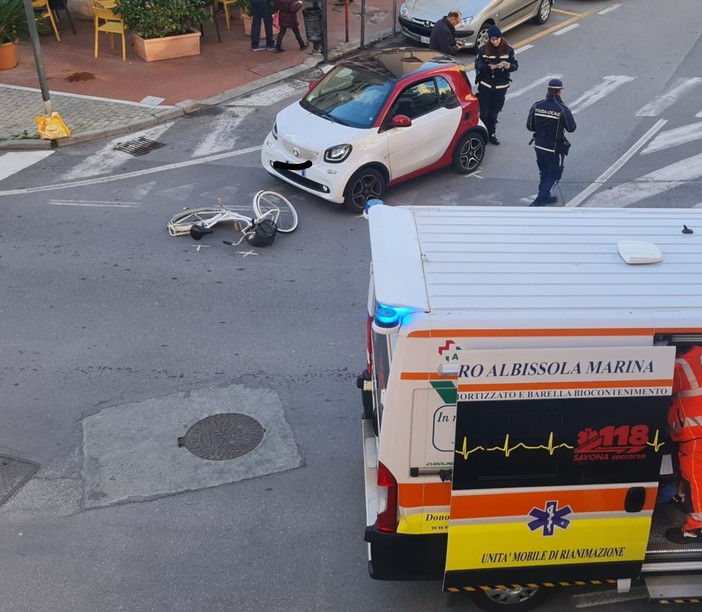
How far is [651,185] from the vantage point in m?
12.6

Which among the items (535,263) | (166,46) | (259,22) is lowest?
(166,46)

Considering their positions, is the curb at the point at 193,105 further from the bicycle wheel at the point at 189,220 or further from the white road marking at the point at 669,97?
the white road marking at the point at 669,97

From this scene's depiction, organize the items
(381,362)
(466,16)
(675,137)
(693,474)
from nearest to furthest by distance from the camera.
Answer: (693,474)
(381,362)
(675,137)
(466,16)

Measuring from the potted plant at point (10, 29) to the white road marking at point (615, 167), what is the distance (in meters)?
11.4

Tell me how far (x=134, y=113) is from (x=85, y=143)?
1313 mm

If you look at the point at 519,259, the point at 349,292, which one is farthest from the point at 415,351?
the point at 349,292

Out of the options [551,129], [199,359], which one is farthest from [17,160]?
[551,129]

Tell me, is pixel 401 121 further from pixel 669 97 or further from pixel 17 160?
pixel 669 97

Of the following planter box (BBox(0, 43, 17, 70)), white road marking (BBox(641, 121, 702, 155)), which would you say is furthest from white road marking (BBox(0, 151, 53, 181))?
white road marking (BBox(641, 121, 702, 155))

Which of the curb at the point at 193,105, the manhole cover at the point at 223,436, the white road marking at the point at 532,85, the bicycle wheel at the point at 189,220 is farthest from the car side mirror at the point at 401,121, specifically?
the manhole cover at the point at 223,436

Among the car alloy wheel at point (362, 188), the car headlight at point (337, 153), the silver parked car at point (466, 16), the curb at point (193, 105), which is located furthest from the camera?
the silver parked car at point (466, 16)

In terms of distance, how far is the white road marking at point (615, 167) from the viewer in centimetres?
1224

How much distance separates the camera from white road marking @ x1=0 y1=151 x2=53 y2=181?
1304 centimetres

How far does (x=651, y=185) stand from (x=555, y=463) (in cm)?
856
